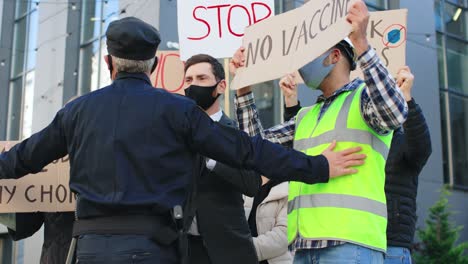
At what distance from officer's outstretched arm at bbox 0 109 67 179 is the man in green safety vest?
38.0 inches

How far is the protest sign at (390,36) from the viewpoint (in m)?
4.13

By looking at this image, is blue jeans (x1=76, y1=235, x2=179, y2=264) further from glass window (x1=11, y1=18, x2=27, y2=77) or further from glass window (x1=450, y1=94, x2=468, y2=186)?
glass window (x1=11, y1=18, x2=27, y2=77)

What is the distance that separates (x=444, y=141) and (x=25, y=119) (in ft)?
30.4

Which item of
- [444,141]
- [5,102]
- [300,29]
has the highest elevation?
[5,102]

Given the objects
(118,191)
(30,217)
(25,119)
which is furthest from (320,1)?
(25,119)

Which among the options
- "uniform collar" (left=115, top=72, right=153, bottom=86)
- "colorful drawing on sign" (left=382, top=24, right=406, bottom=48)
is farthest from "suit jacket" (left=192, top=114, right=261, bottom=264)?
"colorful drawing on sign" (left=382, top=24, right=406, bottom=48)

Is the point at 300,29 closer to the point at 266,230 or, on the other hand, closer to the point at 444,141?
the point at 266,230

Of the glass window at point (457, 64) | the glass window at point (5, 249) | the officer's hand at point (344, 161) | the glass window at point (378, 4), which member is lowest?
A: the glass window at point (5, 249)

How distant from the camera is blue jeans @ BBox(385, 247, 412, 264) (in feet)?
11.9

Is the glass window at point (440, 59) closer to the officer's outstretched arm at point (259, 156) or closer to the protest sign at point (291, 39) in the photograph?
the protest sign at point (291, 39)

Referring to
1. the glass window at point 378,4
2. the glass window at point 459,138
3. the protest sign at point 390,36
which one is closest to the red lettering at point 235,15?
the protest sign at point 390,36

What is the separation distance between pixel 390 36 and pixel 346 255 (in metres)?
1.97

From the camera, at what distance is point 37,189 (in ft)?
13.8

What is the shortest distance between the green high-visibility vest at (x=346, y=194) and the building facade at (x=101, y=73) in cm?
1072
